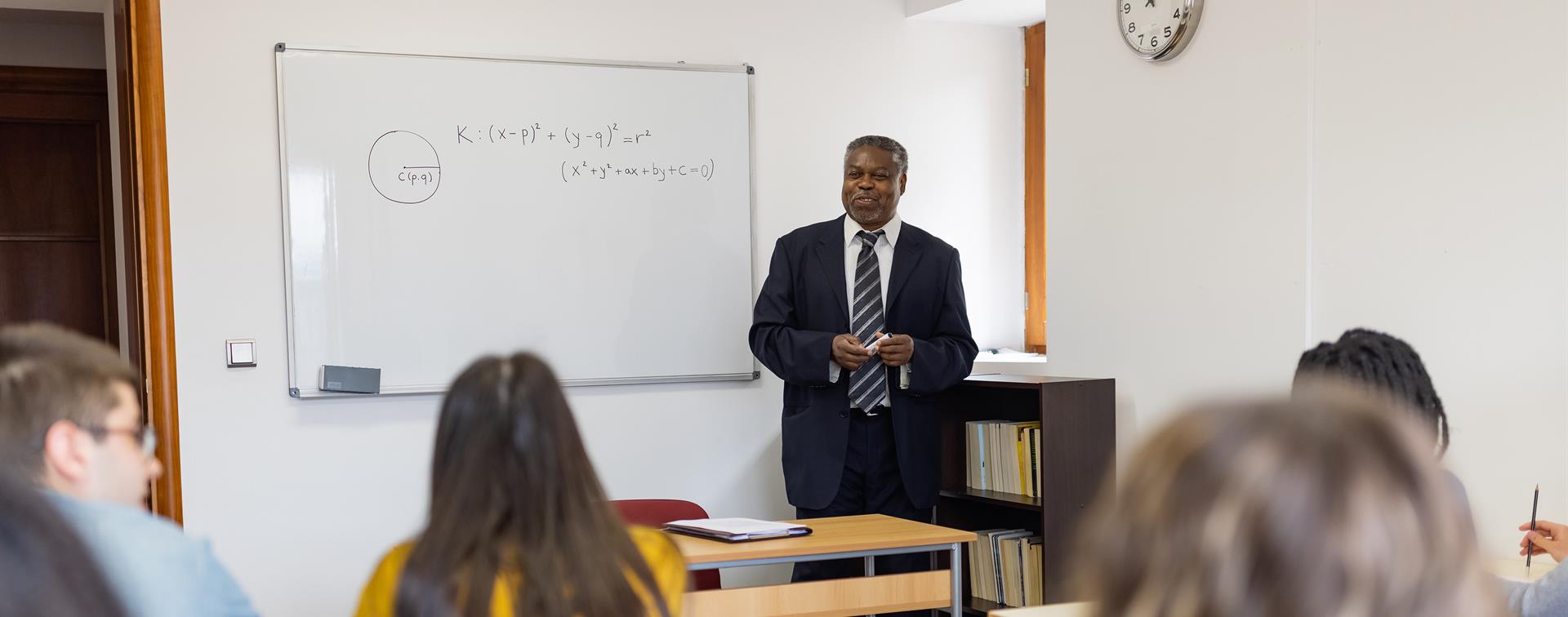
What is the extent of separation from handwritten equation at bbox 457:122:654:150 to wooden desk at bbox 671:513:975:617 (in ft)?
5.77

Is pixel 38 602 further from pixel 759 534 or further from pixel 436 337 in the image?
pixel 436 337

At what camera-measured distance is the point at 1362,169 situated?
3.26 m

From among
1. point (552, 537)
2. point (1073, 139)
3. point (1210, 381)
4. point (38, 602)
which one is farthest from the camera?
point (1073, 139)

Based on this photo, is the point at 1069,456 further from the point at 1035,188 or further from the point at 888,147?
the point at 1035,188

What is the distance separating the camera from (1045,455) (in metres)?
3.77

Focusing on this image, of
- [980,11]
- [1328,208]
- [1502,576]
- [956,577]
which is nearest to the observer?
[1502,576]

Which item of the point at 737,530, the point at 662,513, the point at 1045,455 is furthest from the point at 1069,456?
the point at 737,530

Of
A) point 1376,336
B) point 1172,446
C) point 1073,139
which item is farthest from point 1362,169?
point 1172,446

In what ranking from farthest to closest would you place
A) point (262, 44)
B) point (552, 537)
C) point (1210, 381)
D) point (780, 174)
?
point (780, 174), point (262, 44), point (1210, 381), point (552, 537)

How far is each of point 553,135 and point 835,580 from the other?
204 cm

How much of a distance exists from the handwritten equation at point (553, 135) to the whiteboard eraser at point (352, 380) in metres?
0.79

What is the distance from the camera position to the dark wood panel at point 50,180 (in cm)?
560

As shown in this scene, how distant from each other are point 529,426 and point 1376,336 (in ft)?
4.63

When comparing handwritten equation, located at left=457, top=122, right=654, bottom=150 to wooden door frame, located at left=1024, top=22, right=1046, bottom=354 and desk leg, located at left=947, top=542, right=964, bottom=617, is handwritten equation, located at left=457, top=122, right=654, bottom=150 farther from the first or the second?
desk leg, located at left=947, top=542, right=964, bottom=617
